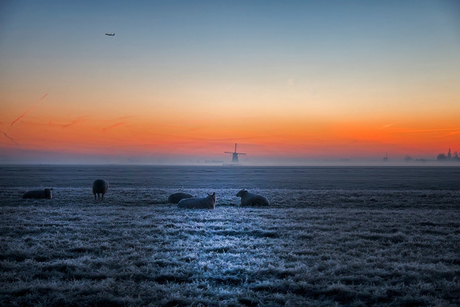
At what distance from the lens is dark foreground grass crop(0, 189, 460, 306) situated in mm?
5637

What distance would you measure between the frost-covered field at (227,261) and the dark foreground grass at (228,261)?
25 mm

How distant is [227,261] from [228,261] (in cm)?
3

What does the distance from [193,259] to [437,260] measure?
6255 millimetres

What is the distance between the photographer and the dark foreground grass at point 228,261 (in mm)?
5637

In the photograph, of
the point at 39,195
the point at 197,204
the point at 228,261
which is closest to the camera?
the point at 228,261

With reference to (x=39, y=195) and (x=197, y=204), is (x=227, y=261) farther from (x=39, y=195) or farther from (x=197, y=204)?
(x=39, y=195)

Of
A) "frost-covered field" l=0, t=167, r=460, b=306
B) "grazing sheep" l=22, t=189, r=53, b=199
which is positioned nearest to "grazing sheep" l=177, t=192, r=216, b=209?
"frost-covered field" l=0, t=167, r=460, b=306

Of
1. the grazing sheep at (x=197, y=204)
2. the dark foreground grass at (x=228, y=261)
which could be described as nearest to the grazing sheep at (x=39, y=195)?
the dark foreground grass at (x=228, y=261)

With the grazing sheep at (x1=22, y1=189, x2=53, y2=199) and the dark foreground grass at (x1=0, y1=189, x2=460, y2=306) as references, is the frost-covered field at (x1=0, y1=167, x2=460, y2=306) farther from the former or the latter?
the grazing sheep at (x1=22, y1=189, x2=53, y2=199)

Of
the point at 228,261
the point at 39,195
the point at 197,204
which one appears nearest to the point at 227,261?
the point at 228,261

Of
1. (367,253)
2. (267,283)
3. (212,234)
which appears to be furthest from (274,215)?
(267,283)

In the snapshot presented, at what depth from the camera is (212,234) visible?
420 inches

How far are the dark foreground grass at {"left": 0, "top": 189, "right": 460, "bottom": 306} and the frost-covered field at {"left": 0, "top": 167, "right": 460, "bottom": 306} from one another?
2 centimetres

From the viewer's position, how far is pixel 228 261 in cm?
757
